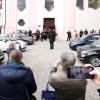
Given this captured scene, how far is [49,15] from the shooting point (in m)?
50.2

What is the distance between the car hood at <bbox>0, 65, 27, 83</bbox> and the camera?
545cm

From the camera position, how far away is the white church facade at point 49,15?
161 ft

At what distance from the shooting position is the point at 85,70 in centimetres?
430

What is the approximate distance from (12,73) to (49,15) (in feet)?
148

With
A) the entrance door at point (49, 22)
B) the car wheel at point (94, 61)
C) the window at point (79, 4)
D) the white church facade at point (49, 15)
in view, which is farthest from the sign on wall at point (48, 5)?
the car wheel at point (94, 61)

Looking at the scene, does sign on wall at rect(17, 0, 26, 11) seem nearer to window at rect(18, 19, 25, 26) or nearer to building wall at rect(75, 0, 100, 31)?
window at rect(18, 19, 25, 26)

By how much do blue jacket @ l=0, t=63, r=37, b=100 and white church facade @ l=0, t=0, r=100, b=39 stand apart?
143 feet

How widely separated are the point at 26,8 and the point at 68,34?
754 cm

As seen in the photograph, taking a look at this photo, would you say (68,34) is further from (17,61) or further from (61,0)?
(17,61)

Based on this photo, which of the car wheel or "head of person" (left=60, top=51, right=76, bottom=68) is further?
the car wheel

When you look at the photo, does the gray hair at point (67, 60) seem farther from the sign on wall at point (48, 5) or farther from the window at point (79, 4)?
the sign on wall at point (48, 5)

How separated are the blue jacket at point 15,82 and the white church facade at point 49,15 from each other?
143 feet

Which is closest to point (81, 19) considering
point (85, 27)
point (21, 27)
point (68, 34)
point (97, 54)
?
point (85, 27)

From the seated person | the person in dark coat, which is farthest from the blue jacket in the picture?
the seated person
